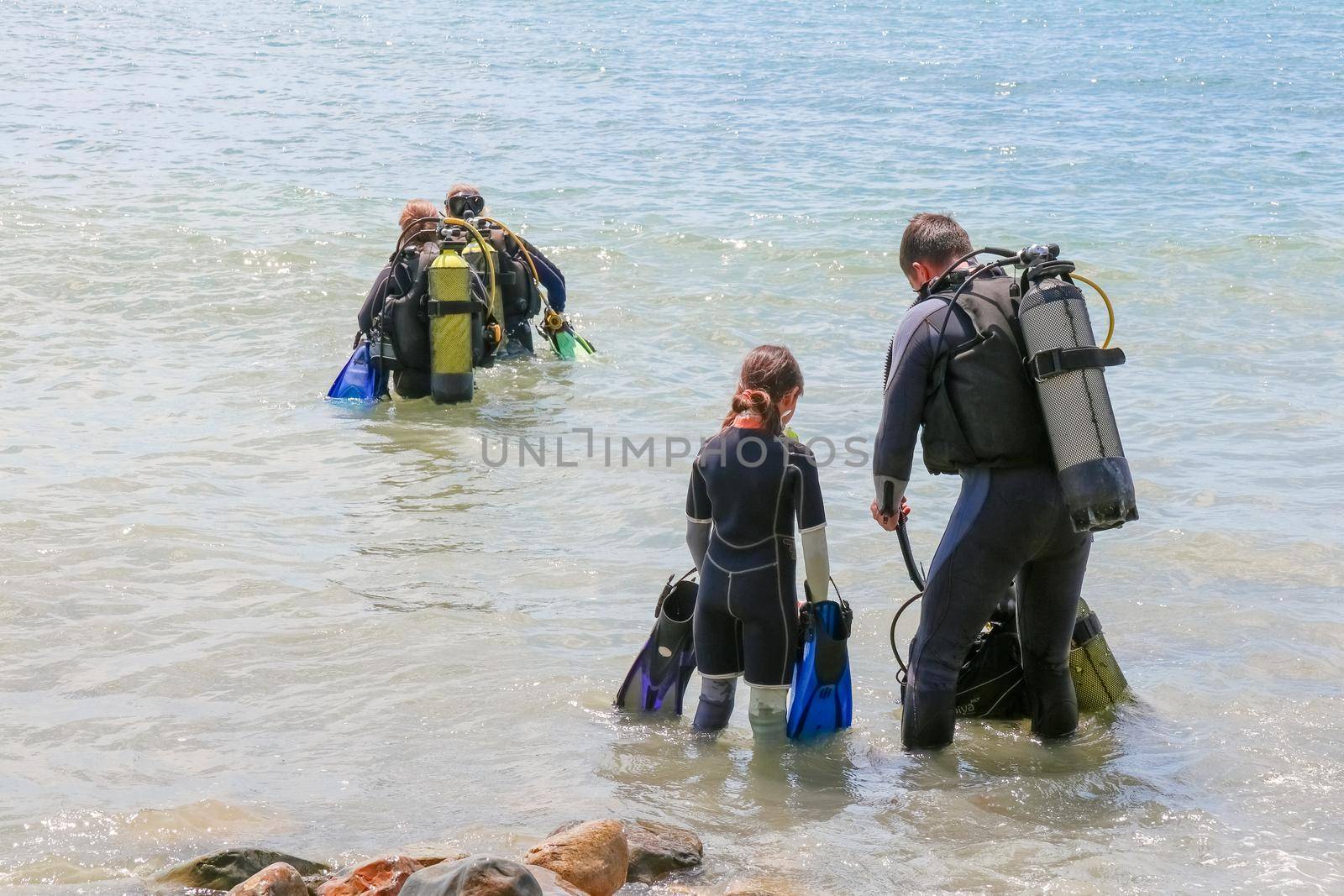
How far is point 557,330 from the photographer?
375 inches

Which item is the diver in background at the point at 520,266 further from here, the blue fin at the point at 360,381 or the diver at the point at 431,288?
the blue fin at the point at 360,381

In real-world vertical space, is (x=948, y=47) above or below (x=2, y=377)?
above

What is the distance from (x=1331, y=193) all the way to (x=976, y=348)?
525 inches

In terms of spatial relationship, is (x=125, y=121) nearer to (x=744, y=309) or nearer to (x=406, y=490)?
(x=744, y=309)

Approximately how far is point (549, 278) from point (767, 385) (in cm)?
518

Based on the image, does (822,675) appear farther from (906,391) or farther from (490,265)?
(490,265)

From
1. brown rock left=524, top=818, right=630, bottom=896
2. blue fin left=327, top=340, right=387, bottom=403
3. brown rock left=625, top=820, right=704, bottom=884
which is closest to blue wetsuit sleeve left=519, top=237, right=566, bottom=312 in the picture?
blue fin left=327, top=340, right=387, bottom=403

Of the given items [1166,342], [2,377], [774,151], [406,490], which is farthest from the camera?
Answer: [774,151]

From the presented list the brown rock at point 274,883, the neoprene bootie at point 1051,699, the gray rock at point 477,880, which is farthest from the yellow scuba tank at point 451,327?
the gray rock at point 477,880

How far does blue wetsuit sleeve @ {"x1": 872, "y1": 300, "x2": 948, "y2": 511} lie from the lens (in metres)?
4.05

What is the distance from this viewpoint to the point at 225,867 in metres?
3.44

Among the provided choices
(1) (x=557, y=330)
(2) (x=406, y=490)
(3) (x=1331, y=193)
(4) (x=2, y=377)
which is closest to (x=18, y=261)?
(4) (x=2, y=377)

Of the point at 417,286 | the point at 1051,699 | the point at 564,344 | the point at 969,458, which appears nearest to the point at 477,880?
the point at 969,458

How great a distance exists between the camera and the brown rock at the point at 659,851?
3.62m
